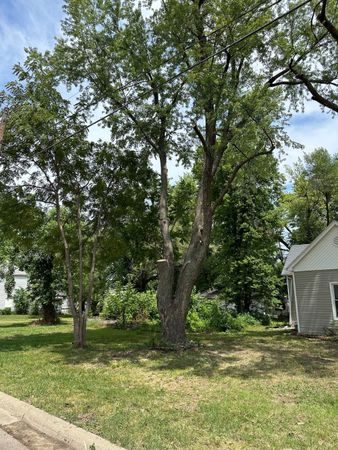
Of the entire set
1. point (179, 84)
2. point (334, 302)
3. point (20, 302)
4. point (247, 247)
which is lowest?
point (334, 302)

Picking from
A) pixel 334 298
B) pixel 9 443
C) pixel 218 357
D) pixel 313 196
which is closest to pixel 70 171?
pixel 218 357

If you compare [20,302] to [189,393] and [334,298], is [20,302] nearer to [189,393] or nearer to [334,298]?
[334,298]

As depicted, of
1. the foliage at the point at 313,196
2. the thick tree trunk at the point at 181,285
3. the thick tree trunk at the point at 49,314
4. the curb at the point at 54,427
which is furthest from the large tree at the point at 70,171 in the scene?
the foliage at the point at 313,196

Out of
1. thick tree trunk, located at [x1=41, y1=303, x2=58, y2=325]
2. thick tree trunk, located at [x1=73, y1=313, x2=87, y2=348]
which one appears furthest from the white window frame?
thick tree trunk, located at [x1=41, y1=303, x2=58, y2=325]

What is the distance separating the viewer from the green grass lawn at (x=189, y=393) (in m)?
4.62

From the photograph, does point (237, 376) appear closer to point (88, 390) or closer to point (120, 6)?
point (88, 390)

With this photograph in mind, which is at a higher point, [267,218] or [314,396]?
[267,218]

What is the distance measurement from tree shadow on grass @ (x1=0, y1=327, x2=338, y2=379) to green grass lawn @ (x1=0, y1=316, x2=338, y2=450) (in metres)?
0.02

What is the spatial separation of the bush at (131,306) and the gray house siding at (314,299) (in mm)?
7767

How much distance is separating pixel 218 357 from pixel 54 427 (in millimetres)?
→ 5853

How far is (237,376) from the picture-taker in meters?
7.90

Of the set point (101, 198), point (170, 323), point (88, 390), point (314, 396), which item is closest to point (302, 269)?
point (170, 323)

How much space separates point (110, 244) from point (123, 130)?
4.05m

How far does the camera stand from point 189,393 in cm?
658
